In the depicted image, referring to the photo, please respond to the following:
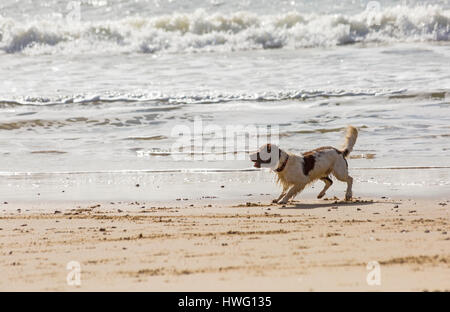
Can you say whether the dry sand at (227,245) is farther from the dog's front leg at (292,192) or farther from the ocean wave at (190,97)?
the ocean wave at (190,97)

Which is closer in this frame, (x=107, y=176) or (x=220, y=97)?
(x=107, y=176)

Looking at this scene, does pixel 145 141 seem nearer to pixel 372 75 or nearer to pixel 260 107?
pixel 260 107

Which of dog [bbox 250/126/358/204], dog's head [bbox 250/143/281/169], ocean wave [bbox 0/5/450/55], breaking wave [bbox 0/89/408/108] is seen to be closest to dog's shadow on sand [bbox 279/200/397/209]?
dog [bbox 250/126/358/204]

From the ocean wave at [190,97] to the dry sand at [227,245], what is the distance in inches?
340

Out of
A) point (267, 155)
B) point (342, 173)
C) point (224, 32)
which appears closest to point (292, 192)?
point (267, 155)

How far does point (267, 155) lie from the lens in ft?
27.3

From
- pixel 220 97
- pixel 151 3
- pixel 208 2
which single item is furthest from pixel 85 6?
pixel 220 97

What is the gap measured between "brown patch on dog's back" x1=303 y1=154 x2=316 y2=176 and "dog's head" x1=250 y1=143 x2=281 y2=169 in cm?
30

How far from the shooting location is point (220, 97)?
55.9 feet

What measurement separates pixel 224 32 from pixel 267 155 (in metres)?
18.4

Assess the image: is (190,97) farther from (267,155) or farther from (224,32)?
(224,32)

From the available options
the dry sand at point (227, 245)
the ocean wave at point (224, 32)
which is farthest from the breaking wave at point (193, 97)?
the dry sand at point (227, 245)

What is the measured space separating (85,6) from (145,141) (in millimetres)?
19418

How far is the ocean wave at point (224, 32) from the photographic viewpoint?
2467 cm
